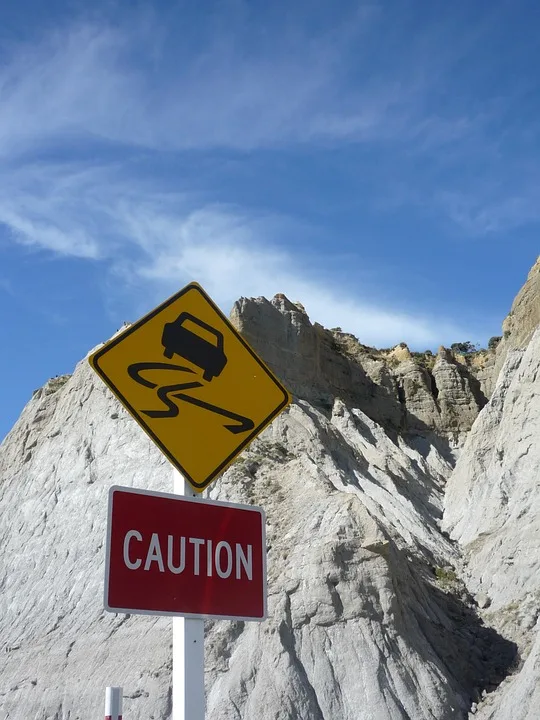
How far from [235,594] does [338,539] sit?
2066 centimetres

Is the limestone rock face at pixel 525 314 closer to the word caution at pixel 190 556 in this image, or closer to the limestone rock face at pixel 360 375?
the limestone rock face at pixel 360 375

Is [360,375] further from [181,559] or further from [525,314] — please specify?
[181,559]

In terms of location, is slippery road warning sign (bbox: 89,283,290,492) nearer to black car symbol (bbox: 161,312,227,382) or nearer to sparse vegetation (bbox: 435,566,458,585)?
black car symbol (bbox: 161,312,227,382)

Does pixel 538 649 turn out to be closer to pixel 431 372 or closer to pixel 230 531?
pixel 230 531

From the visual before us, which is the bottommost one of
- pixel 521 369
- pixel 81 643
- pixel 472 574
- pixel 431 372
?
pixel 81 643

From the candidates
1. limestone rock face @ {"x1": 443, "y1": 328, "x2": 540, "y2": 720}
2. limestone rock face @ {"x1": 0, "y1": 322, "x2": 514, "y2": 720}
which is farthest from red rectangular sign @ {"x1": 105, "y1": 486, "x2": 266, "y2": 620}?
limestone rock face @ {"x1": 0, "y1": 322, "x2": 514, "y2": 720}

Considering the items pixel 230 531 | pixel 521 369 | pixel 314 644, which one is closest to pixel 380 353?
pixel 521 369

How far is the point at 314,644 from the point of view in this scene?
67.7 feet

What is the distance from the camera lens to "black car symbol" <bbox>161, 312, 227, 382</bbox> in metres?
3.22

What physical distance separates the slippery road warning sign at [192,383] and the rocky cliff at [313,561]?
1683 centimetres

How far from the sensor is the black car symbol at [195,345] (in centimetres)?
322

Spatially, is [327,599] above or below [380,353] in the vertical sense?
below

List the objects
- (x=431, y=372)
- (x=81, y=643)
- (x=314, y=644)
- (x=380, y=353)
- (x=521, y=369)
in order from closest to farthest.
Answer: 1. (x=314, y=644)
2. (x=81, y=643)
3. (x=521, y=369)
4. (x=431, y=372)
5. (x=380, y=353)

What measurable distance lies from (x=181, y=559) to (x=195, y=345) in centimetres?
86
